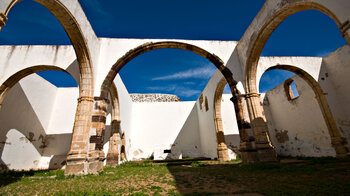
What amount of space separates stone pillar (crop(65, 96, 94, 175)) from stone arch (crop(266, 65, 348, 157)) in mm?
8538

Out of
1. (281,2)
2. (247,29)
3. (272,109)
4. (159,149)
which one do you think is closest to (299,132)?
(272,109)

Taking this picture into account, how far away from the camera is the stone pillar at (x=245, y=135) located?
210 inches

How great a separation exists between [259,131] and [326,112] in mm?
4926

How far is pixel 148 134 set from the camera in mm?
12992

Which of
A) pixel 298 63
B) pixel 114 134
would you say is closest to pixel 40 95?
pixel 114 134

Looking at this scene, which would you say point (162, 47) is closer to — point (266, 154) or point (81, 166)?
point (81, 166)

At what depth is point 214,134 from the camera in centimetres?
985

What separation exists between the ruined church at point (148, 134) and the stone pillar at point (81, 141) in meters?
0.03

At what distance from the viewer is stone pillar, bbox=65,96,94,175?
4523mm

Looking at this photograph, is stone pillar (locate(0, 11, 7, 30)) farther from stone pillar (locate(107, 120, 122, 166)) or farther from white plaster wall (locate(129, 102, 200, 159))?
white plaster wall (locate(129, 102, 200, 159))

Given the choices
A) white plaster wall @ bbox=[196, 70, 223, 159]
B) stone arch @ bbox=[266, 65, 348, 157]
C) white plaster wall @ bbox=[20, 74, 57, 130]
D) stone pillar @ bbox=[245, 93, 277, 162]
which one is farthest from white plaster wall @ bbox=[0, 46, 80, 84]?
stone arch @ bbox=[266, 65, 348, 157]

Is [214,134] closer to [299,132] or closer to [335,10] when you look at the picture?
[299,132]

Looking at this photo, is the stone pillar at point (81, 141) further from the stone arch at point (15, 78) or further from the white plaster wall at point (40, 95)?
the white plaster wall at point (40, 95)

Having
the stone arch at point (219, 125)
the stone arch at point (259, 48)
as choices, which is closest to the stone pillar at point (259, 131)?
the stone arch at point (259, 48)
